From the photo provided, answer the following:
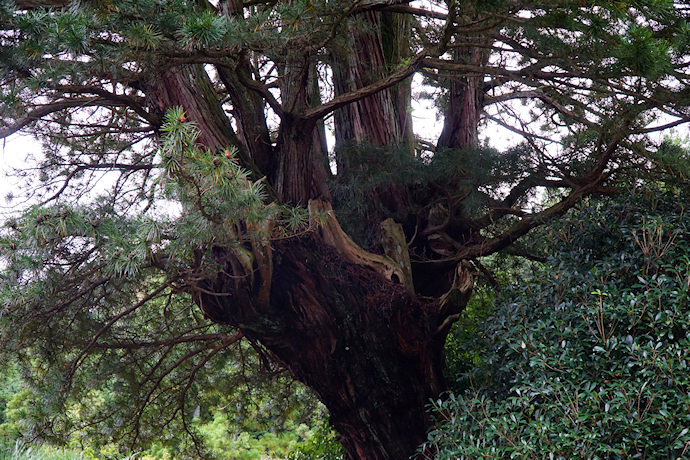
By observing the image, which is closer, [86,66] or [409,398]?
[86,66]

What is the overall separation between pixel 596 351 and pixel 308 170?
2176mm

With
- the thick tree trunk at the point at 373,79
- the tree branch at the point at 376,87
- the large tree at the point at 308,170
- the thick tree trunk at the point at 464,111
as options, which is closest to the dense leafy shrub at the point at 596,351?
the large tree at the point at 308,170

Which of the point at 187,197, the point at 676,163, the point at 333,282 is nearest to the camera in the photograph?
the point at 187,197

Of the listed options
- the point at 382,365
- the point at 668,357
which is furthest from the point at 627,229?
the point at 382,365

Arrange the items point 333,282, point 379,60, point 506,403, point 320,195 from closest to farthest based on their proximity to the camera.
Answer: point 506,403, point 333,282, point 320,195, point 379,60

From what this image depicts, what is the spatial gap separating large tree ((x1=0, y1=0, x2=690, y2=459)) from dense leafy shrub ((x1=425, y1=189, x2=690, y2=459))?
1.61ft

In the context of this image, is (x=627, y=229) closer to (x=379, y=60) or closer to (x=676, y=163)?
(x=676, y=163)

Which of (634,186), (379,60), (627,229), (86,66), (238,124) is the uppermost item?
(379,60)

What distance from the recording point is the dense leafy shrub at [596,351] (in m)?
2.64

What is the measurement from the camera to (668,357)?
8.97ft

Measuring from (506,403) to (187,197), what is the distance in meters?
1.99

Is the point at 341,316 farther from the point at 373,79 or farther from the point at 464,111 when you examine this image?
the point at 464,111

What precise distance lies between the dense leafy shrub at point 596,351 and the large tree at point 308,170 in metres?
0.49

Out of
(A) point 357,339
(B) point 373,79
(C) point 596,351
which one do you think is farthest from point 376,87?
(C) point 596,351
